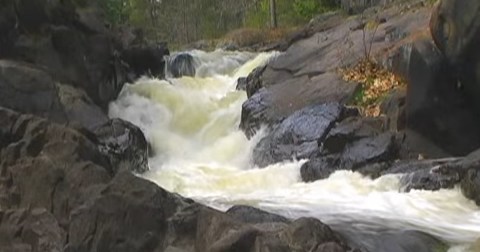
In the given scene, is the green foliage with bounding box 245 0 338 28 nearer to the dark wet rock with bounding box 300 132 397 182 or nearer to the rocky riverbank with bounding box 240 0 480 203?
the rocky riverbank with bounding box 240 0 480 203

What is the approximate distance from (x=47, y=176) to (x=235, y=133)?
9.52 m

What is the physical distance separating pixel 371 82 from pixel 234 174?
5.02 m

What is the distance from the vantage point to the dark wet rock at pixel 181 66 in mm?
25125

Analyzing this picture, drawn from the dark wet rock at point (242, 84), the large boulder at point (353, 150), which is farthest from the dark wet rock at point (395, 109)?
the dark wet rock at point (242, 84)

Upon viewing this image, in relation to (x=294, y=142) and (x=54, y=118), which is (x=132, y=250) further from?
(x=294, y=142)

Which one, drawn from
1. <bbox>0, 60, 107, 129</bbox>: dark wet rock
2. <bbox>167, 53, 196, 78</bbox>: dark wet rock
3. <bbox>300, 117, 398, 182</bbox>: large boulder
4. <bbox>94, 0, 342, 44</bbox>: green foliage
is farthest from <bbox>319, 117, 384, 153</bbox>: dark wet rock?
<bbox>94, 0, 342, 44</bbox>: green foliage

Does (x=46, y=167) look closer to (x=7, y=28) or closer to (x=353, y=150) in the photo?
(x=353, y=150)

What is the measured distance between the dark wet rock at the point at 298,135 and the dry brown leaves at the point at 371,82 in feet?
2.80

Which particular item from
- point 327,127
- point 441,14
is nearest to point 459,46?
point 441,14

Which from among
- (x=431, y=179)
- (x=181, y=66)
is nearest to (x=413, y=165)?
(x=431, y=179)

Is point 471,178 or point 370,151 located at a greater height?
point 370,151

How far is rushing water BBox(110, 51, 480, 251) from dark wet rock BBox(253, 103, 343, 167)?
390 millimetres

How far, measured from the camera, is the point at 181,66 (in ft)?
83.4

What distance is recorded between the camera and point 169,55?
87.5 feet
